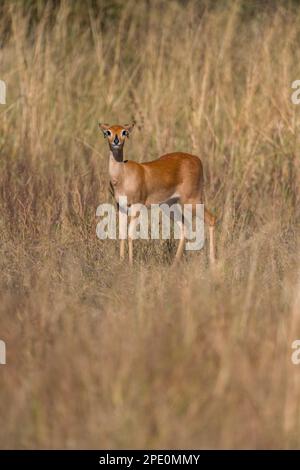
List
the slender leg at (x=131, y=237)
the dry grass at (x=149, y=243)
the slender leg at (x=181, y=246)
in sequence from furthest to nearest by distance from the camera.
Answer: the slender leg at (x=181, y=246)
the slender leg at (x=131, y=237)
the dry grass at (x=149, y=243)

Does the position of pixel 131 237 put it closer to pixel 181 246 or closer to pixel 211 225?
pixel 181 246

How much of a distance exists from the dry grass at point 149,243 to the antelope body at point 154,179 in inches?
11.6

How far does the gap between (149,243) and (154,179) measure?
455 mm

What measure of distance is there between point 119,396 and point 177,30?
20.0 ft

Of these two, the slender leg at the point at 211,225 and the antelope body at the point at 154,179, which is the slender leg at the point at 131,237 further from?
the slender leg at the point at 211,225

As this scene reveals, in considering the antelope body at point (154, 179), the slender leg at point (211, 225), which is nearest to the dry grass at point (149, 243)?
the slender leg at point (211, 225)

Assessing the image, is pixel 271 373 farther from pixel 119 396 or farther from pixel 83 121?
pixel 83 121

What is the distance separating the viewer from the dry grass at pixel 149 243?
3.54 metres

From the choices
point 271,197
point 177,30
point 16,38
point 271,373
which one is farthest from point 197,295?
point 177,30

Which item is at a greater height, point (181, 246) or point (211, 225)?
point (211, 225)

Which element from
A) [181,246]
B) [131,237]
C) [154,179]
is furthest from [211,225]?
[131,237]

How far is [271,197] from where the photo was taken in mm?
7484

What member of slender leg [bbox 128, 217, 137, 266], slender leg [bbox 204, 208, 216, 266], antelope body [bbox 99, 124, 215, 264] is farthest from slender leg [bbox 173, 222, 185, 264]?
slender leg [bbox 128, 217, 137, 266]

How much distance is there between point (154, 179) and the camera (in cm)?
619
